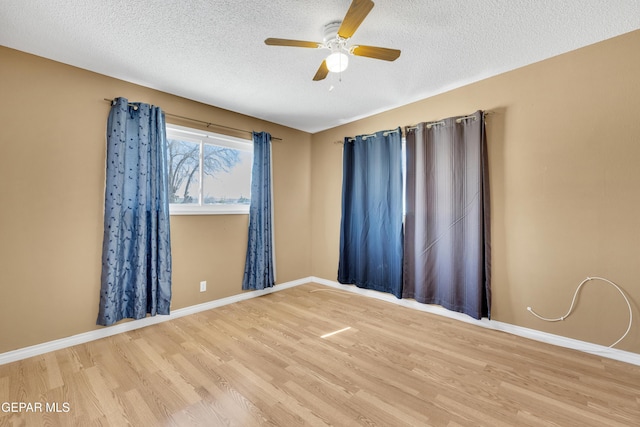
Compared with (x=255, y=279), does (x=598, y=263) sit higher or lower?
higher

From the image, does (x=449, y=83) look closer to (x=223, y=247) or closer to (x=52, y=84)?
(x=223, y=247)

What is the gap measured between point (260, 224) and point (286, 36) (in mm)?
2367

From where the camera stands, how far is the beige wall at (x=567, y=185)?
7.01 feet

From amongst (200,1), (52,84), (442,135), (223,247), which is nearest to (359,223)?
(442,135)

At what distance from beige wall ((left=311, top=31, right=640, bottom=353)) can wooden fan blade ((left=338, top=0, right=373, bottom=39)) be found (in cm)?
191

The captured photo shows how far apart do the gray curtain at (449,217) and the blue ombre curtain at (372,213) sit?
159 millimetres

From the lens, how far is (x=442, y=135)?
3.08 meters

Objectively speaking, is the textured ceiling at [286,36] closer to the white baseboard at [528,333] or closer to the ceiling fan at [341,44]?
the ceiling fan at [341,44]

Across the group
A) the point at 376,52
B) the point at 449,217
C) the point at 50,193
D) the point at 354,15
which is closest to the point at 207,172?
the point at 50,193

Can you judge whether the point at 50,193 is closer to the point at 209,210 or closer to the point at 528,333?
the point at 209,210

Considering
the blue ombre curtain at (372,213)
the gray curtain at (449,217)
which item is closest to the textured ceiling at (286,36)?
the gray curtain at (449,217)

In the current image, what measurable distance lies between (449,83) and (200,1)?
8.05 ft

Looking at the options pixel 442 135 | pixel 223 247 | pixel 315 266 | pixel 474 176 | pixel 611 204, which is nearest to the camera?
pixel 611 204

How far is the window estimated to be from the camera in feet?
10.5
